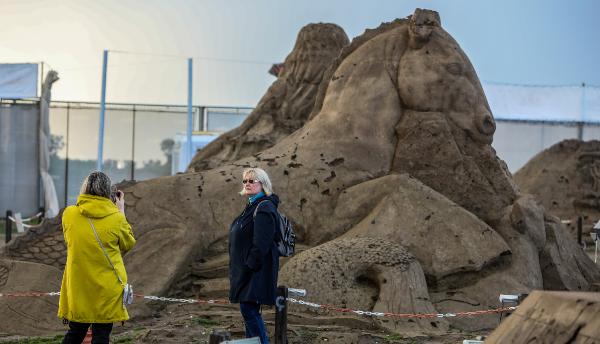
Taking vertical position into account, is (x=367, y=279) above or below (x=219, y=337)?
below

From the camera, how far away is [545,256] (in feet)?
24.6

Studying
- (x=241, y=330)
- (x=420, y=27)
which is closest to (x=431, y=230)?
(x=241, y=330)

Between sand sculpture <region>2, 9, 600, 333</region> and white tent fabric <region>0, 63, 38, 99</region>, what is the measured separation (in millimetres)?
9807

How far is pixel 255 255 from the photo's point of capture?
4273 mm

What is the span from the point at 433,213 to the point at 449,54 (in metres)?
1.99

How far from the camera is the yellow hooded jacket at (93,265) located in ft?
13.0

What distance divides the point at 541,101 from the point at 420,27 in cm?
1232

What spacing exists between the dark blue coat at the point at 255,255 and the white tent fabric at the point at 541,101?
1585 centimetres

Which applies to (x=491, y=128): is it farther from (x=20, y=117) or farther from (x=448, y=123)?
(x=20, y=117)

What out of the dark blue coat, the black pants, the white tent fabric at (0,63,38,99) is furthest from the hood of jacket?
the white tent fabric at (0,63,38,99)

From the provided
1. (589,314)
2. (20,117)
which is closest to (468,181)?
(589,314)

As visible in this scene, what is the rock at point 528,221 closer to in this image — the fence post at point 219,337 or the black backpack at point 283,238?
the black backpack at point 283,238

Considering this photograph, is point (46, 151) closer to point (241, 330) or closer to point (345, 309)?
point (241, 330)

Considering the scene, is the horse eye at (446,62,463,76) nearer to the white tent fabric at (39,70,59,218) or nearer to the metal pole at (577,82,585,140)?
the white tent fabric at (39,70,59,218)
